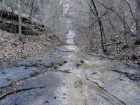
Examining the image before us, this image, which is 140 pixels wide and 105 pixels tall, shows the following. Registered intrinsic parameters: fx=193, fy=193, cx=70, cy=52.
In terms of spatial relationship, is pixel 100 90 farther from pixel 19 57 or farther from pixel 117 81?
pixel 19 57

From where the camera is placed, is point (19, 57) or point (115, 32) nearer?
point (19, 57)

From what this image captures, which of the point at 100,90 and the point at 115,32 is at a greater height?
the point at 115,32

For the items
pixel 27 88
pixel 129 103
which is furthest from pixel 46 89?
pixel 129 103

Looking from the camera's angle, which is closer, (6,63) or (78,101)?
(78,101)

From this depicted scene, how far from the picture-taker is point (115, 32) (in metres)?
19.9

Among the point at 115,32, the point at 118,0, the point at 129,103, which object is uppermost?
the point at 118,0

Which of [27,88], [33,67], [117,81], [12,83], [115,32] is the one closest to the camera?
[27,88]

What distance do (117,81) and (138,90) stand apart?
112 cm

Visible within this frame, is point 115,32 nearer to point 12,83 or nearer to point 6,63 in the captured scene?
point 6,63

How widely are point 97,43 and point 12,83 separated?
1358 centimetres

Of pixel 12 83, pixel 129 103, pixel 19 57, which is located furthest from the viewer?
pixel 19 57

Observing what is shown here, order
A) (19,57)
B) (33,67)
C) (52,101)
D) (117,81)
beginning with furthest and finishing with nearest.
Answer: (19,57) → (33,67) → (117,81) → (52,101)

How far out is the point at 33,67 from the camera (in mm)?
10070

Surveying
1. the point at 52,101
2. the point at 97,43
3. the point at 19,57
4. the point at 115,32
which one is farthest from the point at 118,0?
the point at 52,101
